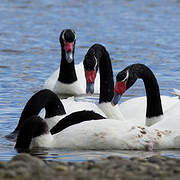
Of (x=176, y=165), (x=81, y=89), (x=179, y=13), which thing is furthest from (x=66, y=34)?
(x=179, y=13)

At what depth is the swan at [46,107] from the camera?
11016mm

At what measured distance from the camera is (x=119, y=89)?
10898 mm

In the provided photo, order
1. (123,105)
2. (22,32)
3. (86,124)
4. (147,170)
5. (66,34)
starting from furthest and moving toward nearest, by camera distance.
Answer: (22,32), (66,34), (123,105), (86,124), (147,170)

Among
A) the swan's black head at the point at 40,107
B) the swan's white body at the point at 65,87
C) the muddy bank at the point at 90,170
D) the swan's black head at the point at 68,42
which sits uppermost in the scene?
the swan's black head at the point at 68,42

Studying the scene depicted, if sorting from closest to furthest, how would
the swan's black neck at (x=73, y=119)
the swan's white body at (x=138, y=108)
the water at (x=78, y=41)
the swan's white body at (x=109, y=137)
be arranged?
the swan's white body at (x=109, y=137)
the swan's black neck at (x=73, y=119)
the swan's white body at (x=138, y=108)
the water at (x=78, y=41)

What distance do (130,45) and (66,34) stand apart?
6.20 m

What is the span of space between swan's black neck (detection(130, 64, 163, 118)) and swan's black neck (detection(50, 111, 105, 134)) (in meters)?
0.88

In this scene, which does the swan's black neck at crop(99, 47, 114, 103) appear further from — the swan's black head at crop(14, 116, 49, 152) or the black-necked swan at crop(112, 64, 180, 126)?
the swan's black head at crop(14, 116, 49, 152)

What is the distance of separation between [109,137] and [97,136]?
6.3 inches

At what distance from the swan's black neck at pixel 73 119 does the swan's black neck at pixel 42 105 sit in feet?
1.33

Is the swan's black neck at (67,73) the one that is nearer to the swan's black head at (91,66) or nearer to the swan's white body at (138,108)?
the swan's white body at (138,108)

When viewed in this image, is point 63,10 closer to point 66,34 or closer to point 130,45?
point 130,45

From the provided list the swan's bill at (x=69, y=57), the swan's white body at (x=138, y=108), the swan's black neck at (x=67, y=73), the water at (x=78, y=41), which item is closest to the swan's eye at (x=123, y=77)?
the swan's white body at (x=138, y=108)

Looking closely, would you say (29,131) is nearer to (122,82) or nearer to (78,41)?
(122,82)
